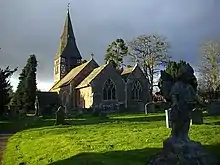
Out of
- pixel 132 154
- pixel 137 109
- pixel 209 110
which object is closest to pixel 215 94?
pixel 137 109

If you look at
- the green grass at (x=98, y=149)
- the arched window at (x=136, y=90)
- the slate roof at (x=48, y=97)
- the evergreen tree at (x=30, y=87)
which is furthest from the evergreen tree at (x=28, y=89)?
the green grass at (x=98, y=149)

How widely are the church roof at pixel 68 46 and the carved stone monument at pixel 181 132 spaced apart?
200ft

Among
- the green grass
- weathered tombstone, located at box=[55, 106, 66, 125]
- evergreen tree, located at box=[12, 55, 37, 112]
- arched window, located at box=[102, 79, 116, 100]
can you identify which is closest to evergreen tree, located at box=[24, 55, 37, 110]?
evergreen tree, located at box=[12, 55, 37, 112]

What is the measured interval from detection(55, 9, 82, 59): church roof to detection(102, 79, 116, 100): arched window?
759 inches

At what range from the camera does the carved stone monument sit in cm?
777

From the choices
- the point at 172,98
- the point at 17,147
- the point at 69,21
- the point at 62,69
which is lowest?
the point at 17,147

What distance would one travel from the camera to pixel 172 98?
8.48 m

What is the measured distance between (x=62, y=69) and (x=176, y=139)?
61.8 m

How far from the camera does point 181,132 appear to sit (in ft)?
27.1

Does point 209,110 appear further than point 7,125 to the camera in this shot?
No

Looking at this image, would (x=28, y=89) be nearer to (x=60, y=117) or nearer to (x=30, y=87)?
(x=30, y=87)

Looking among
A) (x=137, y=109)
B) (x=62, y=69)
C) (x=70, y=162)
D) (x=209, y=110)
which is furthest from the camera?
(x=62, y=69)

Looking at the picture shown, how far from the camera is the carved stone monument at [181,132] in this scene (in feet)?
25.5

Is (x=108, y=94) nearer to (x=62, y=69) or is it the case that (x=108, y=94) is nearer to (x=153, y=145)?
(x=62, y=69)
